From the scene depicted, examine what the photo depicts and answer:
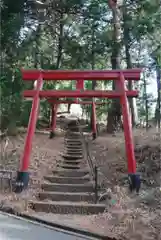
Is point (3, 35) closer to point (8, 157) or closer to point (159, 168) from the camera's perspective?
point (8, 157)

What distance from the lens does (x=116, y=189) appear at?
6.37 metres

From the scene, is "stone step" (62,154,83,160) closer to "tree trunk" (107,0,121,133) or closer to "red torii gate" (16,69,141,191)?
"red torii gate" (16,69,141,191)

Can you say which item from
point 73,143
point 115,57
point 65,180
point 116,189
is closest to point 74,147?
point 73,143

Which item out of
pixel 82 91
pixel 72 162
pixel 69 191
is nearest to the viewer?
pixel 69 191

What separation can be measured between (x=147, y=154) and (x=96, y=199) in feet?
8.37

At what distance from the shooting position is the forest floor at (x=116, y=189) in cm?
444

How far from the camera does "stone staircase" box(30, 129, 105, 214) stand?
5793 mm

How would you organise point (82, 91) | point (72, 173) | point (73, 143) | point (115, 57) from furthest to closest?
point (115, 57) < point (73, 143) < point (72, 173) < point (82, 91)

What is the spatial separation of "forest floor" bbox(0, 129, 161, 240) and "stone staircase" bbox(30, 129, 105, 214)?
23 cm

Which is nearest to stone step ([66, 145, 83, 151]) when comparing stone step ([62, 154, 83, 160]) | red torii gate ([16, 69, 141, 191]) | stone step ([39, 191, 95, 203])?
A: stone step ([62, 154, 83, 160])

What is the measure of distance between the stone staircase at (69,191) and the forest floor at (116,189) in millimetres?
233

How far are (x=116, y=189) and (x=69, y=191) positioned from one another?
1.22 m

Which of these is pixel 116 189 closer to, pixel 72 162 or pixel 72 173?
pixel 72 173

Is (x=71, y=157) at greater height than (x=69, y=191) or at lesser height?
greater
